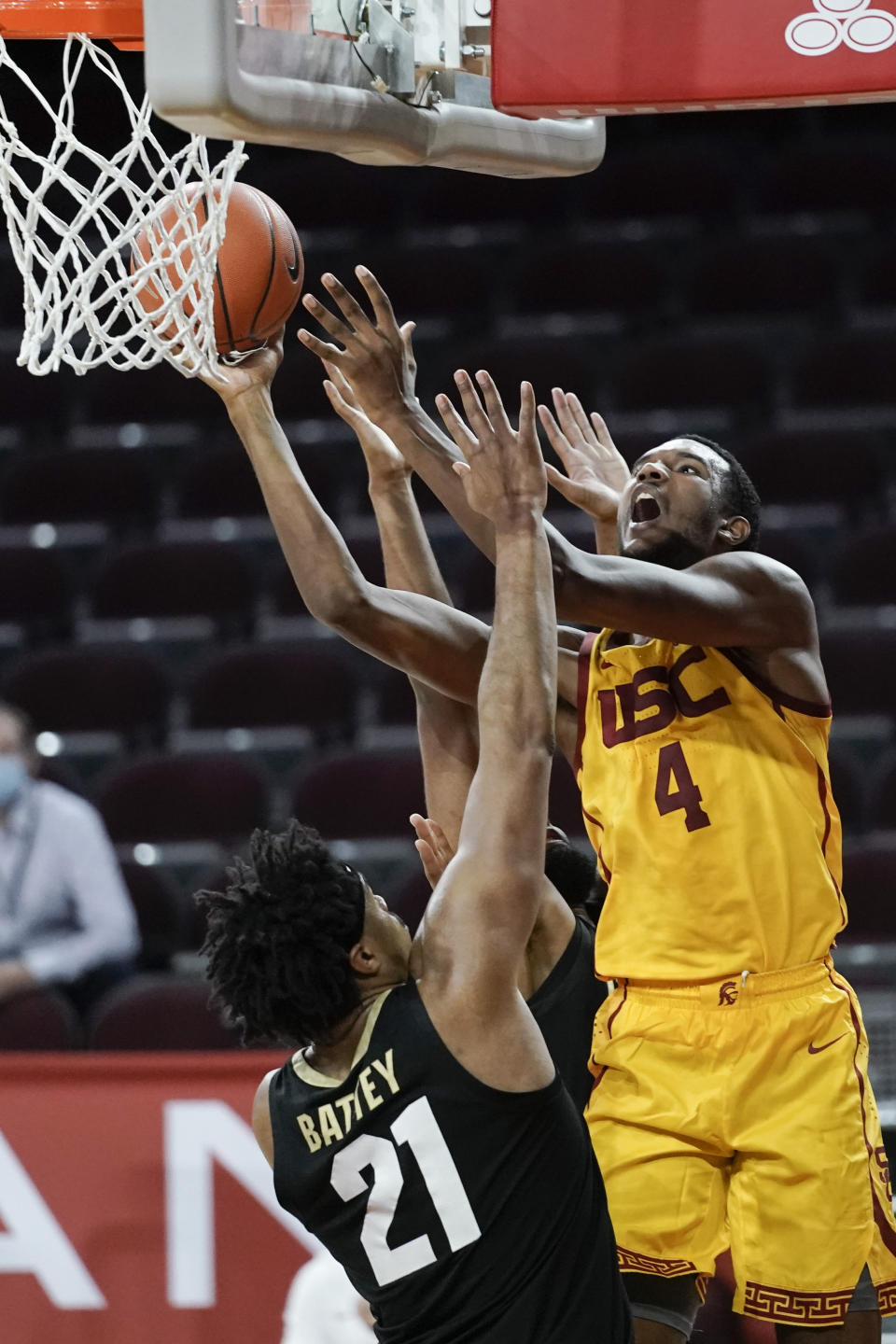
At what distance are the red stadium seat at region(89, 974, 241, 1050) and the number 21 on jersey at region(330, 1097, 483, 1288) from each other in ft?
8.36

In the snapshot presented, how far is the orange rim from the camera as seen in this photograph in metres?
2.92

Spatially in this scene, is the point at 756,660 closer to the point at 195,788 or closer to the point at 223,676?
the point at 195,788

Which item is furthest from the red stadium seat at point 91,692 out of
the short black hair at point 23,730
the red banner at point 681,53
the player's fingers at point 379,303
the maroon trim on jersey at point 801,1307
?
the red banner at point 681,53

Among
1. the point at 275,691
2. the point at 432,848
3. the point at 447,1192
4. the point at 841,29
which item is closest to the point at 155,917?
the point at 275,691

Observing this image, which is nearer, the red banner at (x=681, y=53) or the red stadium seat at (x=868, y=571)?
the red banner at (x=681, y=53)

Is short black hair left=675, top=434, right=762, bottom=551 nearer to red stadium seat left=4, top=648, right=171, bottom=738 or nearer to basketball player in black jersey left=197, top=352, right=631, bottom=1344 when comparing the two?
basketball player in black jersey left=197, top=352, right=631, bottom=1344

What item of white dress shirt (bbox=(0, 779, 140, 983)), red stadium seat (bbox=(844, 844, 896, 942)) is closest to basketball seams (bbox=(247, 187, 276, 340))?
white dress shirt (bbox=(0, 779, 140, 983))

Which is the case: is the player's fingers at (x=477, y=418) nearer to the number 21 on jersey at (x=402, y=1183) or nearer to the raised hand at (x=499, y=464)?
the raised hand at (x=499, y=464)

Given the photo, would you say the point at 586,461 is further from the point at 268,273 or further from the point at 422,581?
the point at 268,273

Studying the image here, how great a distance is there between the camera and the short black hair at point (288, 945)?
2.43 m

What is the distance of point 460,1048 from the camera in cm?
243

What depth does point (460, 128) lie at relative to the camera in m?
2.94

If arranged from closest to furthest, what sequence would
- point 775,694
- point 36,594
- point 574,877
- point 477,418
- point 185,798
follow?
point 477,418 < point 775,694 < point 574,877 < point 185,798 < point 36,594

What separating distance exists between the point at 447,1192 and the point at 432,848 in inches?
28.4
